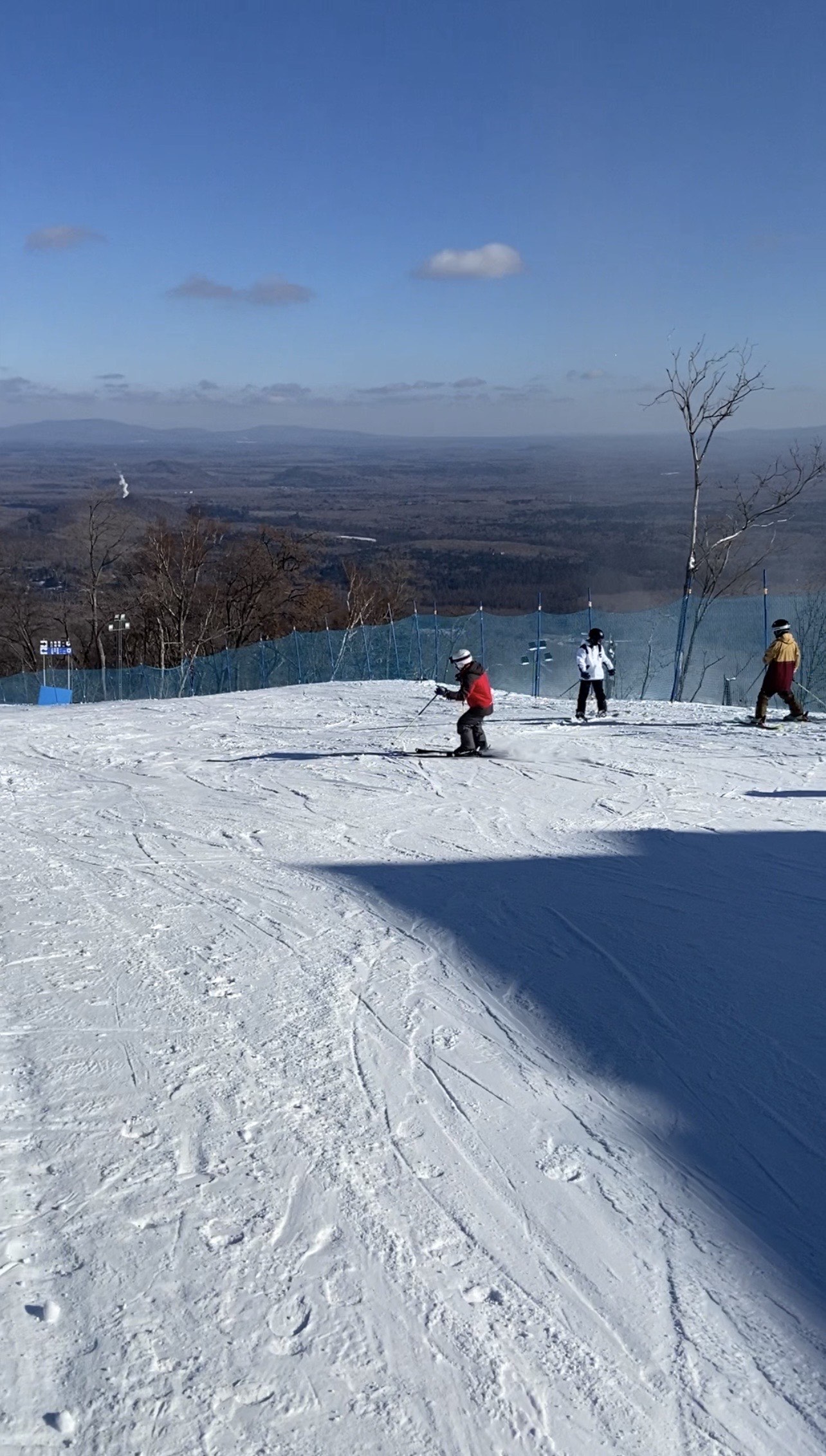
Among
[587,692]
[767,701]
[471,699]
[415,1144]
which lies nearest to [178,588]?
[587,692]

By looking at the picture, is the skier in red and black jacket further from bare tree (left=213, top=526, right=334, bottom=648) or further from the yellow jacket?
bare tree (left=213, top=526, right=334, bottom=648)

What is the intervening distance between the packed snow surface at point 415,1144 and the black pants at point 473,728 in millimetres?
3571

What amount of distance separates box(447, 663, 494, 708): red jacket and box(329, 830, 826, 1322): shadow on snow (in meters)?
3.75

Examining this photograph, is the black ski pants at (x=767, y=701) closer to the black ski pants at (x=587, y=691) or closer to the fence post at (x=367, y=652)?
the black ski pants at (x=587, y=691)

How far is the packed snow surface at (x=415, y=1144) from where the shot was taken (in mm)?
3270

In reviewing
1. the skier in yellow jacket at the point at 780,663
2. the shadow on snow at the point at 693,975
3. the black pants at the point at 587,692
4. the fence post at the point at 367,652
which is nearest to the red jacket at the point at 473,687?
the black pants at the point at 587,692

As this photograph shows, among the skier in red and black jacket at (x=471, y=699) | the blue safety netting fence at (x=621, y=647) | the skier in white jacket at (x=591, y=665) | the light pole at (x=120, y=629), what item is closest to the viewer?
the skier in red and black jacket at (x=471, y=699)

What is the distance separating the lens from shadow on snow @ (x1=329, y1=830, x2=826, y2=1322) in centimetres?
448

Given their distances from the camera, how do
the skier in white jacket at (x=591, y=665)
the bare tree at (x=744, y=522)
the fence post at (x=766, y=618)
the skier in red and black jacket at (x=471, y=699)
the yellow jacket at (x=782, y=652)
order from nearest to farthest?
the skier in red and black jacket at (x=471, y=699) → the yellow jacket at (x=782, y=652) → the skier in white jacket at (x=591, y=665) → the fence post at (x=766, y=618) → the bare tree at (x=744, y=522)

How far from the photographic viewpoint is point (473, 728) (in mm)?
13664

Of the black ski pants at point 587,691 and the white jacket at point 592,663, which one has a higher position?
the white jacket at point 592,663

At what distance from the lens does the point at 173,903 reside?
8078 millimetres

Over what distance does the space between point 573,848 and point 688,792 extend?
2587 millimetres

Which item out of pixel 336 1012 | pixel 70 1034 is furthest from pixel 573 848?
pixel 70 1034
